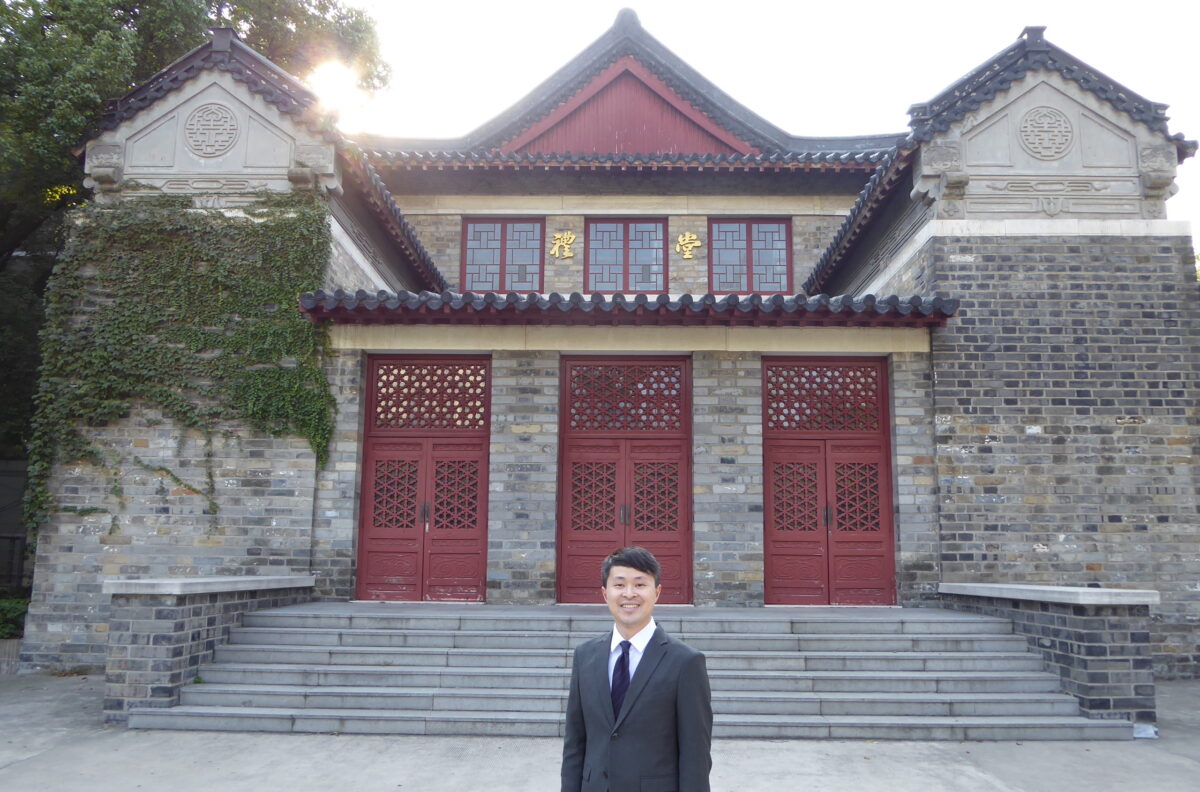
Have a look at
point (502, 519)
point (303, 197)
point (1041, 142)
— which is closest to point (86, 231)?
point (303, 197)

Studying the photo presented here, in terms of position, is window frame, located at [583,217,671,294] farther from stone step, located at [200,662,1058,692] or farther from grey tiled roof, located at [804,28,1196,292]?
stone step, located at [200,662,1058,692]

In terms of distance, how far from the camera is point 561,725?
6012 millimetres

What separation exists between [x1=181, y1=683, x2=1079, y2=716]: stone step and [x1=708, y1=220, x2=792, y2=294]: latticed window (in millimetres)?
7292

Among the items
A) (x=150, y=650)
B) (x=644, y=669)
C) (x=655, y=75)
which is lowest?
(x=150, y=650)

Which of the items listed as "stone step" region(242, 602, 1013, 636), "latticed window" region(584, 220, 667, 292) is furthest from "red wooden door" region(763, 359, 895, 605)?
"latticed window" region(584, 220, 667, 292)

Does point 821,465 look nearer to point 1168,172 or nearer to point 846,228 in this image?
point 846,228

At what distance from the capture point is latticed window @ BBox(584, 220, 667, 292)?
12.5 m

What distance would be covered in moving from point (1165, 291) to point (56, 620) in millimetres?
12332

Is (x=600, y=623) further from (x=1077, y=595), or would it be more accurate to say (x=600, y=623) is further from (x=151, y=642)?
(x=1077, y=595)

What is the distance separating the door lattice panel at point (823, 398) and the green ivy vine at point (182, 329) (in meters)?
4.95

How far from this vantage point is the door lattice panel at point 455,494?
9.02 m

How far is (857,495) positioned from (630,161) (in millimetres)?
6068

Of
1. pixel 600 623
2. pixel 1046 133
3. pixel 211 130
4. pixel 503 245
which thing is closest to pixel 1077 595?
pixel 600 623

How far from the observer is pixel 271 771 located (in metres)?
5.13
